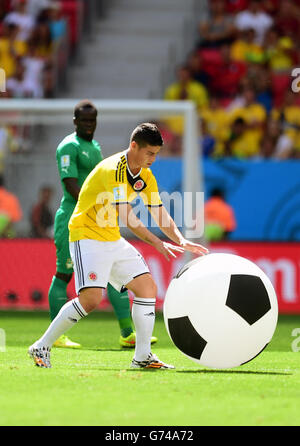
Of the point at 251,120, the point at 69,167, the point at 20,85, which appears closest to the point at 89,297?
the point at 69,167

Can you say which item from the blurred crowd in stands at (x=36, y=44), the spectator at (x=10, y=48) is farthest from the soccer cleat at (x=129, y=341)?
the spectator at (x=10, y=48)

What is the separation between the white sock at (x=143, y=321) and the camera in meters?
6.73

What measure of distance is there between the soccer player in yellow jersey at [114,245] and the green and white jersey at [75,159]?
1532 mm

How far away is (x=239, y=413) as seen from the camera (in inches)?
197

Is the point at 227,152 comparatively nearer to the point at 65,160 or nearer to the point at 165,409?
the point at 65,160

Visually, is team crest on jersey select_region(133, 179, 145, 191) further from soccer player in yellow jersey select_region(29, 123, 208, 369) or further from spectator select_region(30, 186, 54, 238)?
spectator select_region(30, 186, 54, 238)

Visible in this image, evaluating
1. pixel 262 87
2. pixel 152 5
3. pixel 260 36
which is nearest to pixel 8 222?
pixel 262 87

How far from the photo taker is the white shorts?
6684mm

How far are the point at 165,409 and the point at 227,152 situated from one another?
30.7 ft

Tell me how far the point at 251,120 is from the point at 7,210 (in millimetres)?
3887

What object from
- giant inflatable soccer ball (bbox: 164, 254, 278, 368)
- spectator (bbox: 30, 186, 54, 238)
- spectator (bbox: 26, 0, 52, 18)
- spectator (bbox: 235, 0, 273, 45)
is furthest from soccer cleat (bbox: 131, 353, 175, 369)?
spectator (bbox: 26, 0, 52, 18)

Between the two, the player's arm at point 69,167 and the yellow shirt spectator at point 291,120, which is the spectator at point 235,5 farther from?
the player's arm at point 69,167

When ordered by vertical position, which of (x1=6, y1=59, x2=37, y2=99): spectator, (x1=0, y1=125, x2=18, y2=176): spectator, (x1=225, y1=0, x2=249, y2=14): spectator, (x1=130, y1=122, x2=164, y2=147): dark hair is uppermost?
(x1=225, y1=0, x2=249, y2=14): spectator

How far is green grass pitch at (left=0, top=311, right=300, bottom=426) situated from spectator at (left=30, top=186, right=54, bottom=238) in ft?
15.9
